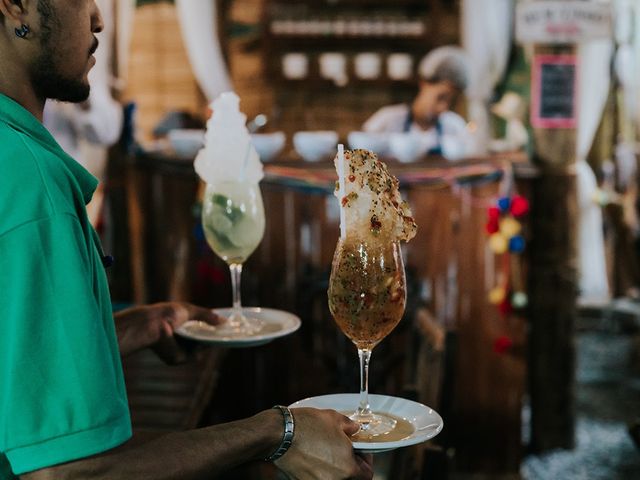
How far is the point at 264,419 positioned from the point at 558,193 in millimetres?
3403

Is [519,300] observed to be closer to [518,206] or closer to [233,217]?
[518,206]

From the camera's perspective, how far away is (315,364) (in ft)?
13.5

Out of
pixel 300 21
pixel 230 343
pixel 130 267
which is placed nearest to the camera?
pixel 230 343

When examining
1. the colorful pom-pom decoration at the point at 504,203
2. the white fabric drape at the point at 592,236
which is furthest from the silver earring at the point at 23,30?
the white fabric drape at the point at 592,236

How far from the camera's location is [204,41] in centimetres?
574

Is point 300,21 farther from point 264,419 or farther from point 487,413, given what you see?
point 264,419

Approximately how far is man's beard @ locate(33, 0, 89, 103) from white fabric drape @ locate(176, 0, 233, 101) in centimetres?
475

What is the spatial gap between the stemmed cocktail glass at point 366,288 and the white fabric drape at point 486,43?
440 centimetres

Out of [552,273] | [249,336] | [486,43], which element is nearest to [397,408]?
[249,336]

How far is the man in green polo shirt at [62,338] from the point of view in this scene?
89 centimetres

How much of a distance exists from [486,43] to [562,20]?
60.9 inches

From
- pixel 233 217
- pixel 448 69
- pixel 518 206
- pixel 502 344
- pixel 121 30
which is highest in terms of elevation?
pixel 121 30

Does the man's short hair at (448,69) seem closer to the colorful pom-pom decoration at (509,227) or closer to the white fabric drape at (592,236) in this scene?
the white fabric drape at (592,236)

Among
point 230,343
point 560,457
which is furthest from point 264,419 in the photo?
point 560,457
